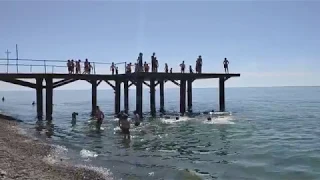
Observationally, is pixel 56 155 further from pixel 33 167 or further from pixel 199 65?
pixel 199 65

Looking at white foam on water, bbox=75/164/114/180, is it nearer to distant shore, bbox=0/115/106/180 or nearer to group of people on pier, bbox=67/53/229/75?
distant shore, bbox=0/115/106/180

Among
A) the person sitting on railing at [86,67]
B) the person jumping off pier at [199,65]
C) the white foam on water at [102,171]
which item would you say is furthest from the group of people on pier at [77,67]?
the white foam on water at [102,171]

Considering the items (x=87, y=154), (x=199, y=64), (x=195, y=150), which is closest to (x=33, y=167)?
(x=87, y=154)

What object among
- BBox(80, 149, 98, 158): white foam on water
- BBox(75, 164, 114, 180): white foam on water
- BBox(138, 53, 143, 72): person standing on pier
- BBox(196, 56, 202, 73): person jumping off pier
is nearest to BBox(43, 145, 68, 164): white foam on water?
BBox(80, 149, 98, 158): white foam on water

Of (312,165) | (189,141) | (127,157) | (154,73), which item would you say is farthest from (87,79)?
(312,165)

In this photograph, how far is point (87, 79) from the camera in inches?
1286

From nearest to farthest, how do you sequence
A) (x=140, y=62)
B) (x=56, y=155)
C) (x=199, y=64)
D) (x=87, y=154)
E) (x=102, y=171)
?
1. (x=102, y=171)
2. (x=56, y=155)
3. (x=87, y=154)
4. (x=140, y=62)
5. (x=199, y=64)

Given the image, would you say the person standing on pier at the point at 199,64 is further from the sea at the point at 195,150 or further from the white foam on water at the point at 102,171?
the white foam on water at the point at 102,171

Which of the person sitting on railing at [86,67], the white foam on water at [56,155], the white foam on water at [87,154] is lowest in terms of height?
the white foam on water at [87,154]

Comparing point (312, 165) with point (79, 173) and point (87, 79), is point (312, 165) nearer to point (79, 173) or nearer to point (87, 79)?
point (79, 173)

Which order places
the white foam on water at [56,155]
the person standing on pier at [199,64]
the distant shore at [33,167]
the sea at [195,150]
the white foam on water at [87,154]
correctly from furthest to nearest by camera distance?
1. the person standing on pier at [199,64]
2. the white foam on water at [87,154]
3. the white foam on water at [56,155]
4. the sea at [195,150]
5. the distant shore at [33,167]

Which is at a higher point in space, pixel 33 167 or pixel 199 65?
pixel 199 65

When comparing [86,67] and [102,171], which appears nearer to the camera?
[102,171]

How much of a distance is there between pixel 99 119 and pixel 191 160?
11903mm
